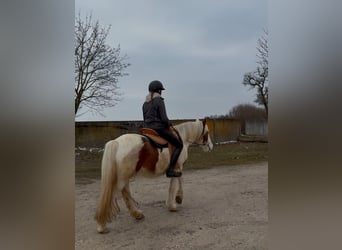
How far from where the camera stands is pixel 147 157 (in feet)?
4.65

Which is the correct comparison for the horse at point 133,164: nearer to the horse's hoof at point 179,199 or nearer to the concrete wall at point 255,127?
the horse's hoof at point 179,199

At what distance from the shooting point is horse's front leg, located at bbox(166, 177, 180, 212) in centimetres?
135

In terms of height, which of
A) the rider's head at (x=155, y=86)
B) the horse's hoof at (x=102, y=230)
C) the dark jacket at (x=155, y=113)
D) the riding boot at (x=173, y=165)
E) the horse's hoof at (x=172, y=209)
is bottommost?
the horse's hoof at (x=102, y=230)

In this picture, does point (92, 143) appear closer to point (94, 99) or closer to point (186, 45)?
point (94, 99)

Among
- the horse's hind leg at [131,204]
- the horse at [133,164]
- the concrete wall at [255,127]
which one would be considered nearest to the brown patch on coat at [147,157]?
the horse at [133,164]

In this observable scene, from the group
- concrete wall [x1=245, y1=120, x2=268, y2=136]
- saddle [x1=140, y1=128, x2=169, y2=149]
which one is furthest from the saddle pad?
concrete wall [x1=245, y1=120, x2=268, y2=136]

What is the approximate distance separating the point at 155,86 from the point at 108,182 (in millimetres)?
458

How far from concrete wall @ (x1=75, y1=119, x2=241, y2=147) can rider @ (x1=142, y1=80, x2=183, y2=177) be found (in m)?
0.04

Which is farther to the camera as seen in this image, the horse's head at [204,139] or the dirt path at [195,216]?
the horse's head at [204,139]

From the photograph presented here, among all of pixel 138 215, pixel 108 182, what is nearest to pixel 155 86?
pixel 108 182

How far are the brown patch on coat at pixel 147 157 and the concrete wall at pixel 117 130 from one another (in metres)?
0.09

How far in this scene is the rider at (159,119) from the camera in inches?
49.8

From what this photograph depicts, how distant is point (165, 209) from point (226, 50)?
72 cm
